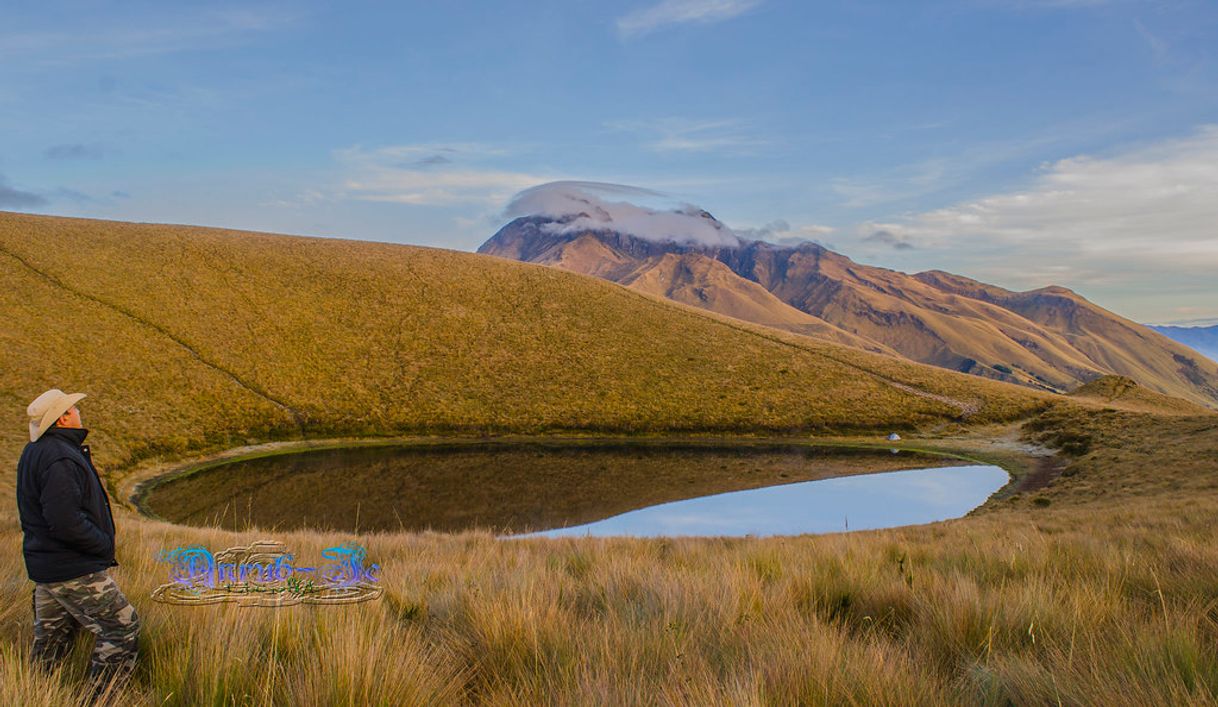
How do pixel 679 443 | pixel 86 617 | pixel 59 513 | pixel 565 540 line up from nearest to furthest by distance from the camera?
pixel 86 617 < pixel 59 513 < pixel 565 540 < pixel 679 443

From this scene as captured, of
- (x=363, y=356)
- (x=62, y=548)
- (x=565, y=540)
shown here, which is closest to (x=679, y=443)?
(x=363, y=356)

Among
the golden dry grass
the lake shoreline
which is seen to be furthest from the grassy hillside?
the lake shoreline

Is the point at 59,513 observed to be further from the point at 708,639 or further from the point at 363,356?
the point at 363,356

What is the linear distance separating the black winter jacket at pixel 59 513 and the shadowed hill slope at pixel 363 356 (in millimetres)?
34241

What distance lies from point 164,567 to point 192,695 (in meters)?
5.15

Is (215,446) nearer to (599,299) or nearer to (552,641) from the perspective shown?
(552,641)

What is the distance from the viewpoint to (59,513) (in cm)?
449

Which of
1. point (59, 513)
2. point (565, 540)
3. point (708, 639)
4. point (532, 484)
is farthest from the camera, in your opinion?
point (532, 484)

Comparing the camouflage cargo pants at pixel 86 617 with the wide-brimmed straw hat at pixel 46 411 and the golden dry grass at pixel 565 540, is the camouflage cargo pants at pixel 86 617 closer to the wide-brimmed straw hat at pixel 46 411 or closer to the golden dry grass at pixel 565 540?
the golden dry grass at pixel 565 540

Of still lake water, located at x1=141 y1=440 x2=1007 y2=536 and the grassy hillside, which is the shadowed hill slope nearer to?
still lake water, located at x1=141 y1=440 x2=1007 y2=536

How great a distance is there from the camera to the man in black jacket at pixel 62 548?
4375 millimetres

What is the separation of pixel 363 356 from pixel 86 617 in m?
55.1

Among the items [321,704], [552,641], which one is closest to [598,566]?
[552,641]

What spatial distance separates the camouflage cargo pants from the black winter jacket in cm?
10
